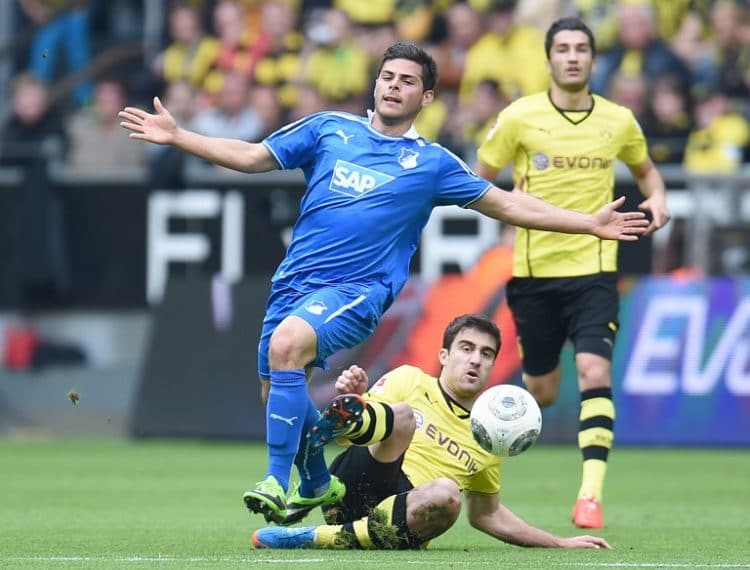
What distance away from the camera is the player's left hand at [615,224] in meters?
8.00

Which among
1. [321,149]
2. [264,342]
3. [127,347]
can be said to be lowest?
[127,347]

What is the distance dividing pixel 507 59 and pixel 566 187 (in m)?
7.54

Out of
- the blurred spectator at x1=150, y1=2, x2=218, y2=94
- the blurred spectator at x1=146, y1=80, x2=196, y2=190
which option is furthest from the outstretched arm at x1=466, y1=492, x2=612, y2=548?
the blurred spectator at x1=150, y1=2, x2=218, y2=94

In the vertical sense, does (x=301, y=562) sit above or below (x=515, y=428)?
below

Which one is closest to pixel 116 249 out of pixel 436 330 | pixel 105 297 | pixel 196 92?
pixel 105 297

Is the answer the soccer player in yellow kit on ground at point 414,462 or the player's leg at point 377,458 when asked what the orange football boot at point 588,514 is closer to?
the soccer player in yellow kit on ground at point 414,462

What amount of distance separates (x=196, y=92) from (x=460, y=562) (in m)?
12.1

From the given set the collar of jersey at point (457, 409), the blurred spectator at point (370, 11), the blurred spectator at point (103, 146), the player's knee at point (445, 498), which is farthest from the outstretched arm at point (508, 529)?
the blurred spectator at point (370, 11)

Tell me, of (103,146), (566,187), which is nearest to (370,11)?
(103,146)

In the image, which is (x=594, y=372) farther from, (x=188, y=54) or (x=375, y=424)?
(x=188, y=54)

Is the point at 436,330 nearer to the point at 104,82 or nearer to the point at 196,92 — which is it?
the point at 196,92

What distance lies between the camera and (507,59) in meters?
17.6

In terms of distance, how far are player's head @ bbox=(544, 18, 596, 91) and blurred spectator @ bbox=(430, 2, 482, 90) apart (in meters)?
7.58

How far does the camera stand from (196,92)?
61.6ft
